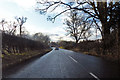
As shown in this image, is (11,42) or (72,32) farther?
(72,32)

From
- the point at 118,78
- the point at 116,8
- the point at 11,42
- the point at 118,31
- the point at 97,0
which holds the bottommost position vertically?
the point at 118,78

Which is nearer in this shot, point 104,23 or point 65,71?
point 65,71

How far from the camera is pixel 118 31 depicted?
16.2 m

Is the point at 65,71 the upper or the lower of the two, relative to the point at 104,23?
lower

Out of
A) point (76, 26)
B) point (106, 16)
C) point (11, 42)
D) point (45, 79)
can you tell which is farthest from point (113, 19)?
point (76, 26)

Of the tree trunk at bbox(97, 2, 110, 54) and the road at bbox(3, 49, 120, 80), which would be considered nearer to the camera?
the road at bbox(3, 49, 120, 80)

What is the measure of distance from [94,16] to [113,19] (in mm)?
3546

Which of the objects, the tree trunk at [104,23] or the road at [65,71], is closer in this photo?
the road at [65,71]

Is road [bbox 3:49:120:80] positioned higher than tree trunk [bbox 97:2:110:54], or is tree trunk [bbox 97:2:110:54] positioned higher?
tree trunk [bbox 97:2:110:54]

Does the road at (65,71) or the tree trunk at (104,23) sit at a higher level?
the tree trunk at (104,23)

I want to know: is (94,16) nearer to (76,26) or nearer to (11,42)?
(11,42)

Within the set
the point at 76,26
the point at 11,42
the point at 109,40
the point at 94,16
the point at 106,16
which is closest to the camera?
the point at 11,42

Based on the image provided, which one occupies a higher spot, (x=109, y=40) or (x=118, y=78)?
(x=109, y=40)

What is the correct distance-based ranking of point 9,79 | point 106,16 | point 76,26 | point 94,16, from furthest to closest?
1. point 76,26
2. point 94,16
3. point 106,16
4. point 9,79
